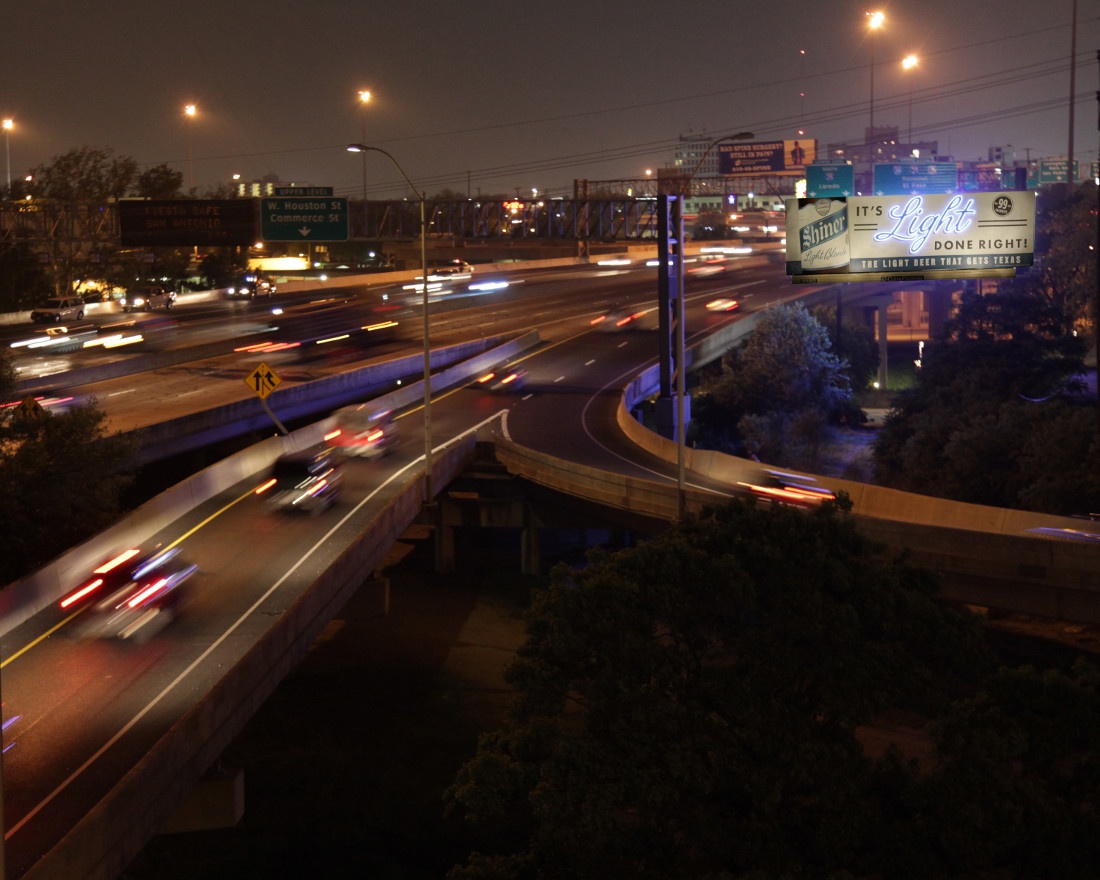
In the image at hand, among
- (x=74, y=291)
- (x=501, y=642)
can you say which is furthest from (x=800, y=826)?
(x=74, y=291)

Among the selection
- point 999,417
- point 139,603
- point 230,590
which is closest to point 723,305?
point 999,417

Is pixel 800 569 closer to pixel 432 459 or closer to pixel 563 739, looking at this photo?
pixel 563 739

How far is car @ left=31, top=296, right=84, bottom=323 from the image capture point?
225 feet

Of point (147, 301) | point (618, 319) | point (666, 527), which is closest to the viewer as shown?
point (666, 527)

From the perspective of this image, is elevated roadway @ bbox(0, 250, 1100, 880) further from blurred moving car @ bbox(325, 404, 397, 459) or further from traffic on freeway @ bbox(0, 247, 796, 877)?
blurred moving car @ bbox(325, 404, 397, 459)

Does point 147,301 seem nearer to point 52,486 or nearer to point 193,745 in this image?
point 52,486

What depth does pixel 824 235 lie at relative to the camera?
3334 centimetres

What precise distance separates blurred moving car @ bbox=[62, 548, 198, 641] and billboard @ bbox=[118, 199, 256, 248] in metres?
33.1

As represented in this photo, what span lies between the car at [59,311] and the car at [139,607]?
163 ft

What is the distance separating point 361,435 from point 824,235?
1545 cm

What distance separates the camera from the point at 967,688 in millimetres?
29625

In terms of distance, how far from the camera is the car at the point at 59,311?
225 ft

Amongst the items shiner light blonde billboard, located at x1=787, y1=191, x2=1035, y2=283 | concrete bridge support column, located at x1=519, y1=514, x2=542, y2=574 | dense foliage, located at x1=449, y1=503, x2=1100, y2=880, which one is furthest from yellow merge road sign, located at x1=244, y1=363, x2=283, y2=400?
dense foliage, located at x1=449, y1=503, x2=1100, y2=880

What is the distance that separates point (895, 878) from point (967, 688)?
15.6 metres
